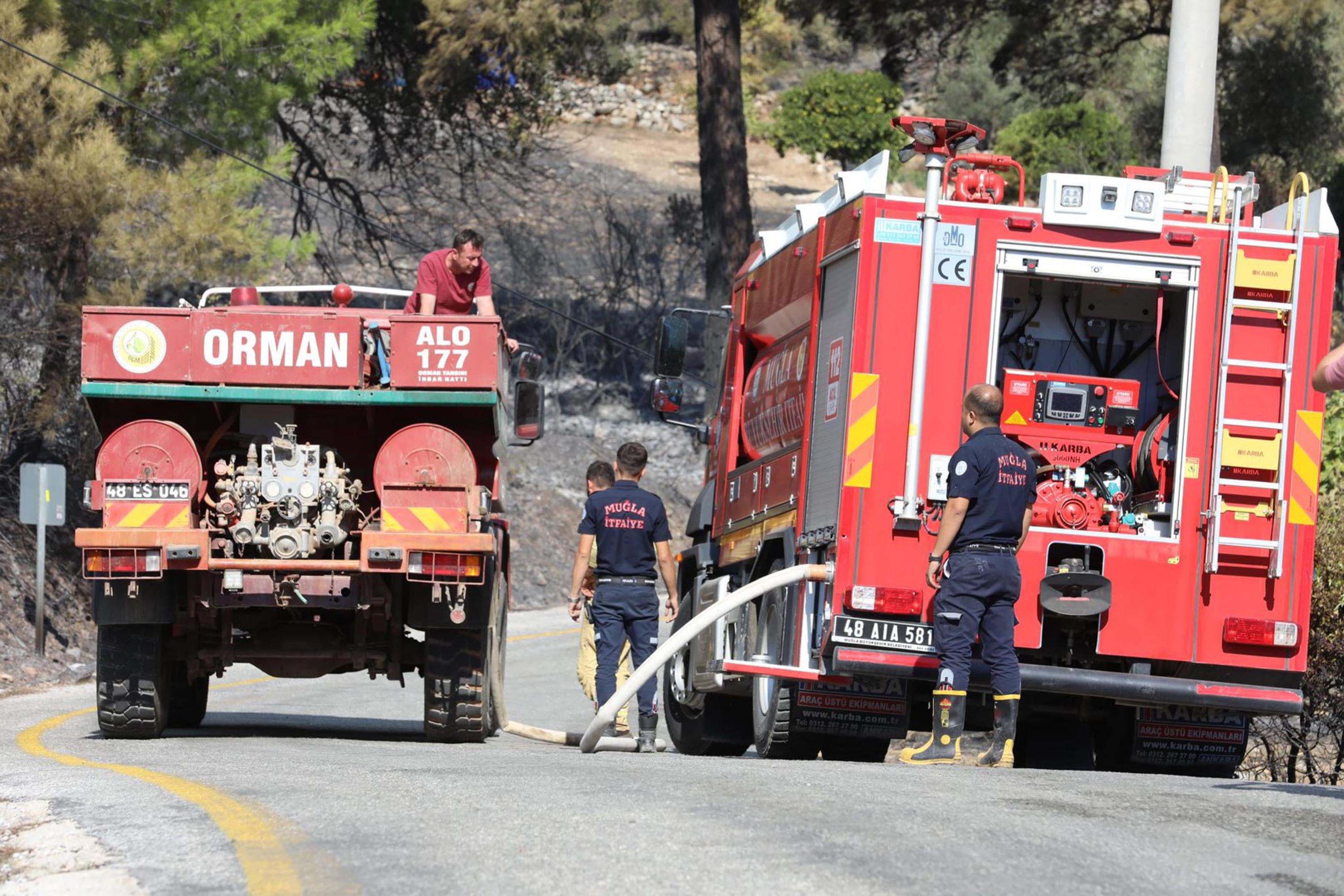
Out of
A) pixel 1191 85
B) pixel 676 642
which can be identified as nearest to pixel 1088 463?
pixel 676 642

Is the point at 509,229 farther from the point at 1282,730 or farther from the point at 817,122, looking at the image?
the point at 1282,730

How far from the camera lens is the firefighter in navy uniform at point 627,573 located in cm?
1184

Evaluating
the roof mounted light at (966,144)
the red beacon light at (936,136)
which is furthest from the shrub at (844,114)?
the red beacon light at (936,136)

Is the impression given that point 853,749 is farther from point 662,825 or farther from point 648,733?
point 662,825

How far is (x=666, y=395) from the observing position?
1348 cm

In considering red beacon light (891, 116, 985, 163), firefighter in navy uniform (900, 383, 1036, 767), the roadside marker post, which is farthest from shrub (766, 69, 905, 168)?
firefighter in navy uniform (900, 383, 1036, 767)

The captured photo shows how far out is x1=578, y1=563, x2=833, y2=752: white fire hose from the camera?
10367 millimetres

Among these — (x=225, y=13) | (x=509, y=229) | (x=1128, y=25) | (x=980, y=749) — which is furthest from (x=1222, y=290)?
(x=509, y=229)

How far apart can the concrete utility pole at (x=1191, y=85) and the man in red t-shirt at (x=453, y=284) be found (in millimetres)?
5938

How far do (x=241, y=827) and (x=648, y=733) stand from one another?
16.7 feet

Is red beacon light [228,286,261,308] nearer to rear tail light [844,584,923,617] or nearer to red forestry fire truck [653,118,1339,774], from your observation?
red forestry fire truck [653,118,1339,774]

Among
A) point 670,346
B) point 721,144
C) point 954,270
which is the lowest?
point 670,346

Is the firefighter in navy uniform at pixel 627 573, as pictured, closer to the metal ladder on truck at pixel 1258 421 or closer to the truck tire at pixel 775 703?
the truck tire at pixel 775 703

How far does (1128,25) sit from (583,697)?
13.8 metres
